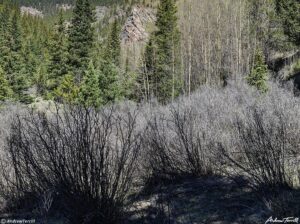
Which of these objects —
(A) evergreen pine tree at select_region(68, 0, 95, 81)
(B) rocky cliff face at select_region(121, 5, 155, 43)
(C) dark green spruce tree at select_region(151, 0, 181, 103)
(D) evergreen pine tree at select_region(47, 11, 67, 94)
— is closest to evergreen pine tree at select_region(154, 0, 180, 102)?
(C) dark green spruce tree at select_region(151, 0, 181, 103)

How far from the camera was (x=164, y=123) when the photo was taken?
7371 millimetres

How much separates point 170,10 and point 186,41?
13.3 feet

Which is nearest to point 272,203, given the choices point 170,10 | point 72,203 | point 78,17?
point 72,203

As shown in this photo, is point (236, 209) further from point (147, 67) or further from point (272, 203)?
point (147, 67)

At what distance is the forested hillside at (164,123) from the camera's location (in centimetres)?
335

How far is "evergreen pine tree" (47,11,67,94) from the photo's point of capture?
3359cm

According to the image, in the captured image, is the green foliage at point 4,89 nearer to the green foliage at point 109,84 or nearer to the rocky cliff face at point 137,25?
the green foliage at point 109,84

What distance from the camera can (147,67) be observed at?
103 ft

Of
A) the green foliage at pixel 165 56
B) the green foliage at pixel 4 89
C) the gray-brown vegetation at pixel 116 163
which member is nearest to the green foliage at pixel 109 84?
the green foliage at pixel 165 56

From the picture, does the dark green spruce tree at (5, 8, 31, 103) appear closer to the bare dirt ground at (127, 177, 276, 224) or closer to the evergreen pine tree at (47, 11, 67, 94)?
the evergreen pine tree at (47, 11, 67, 94)

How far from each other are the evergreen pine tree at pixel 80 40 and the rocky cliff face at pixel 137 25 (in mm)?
67485

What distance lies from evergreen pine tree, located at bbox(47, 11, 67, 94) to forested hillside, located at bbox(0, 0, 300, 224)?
16cm

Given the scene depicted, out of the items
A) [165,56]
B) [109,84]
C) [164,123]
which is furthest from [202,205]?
[165,56]

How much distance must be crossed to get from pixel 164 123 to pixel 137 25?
9992 centimetres
